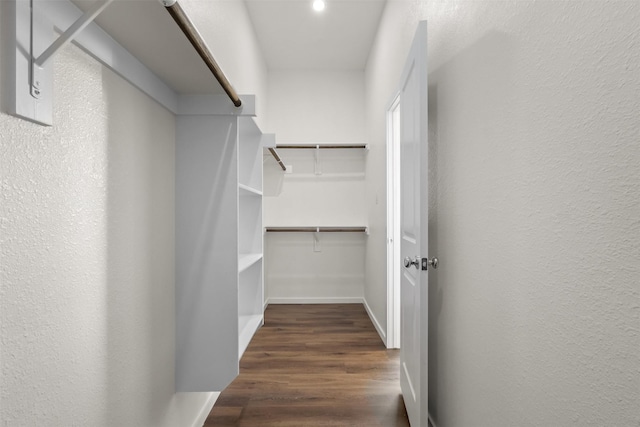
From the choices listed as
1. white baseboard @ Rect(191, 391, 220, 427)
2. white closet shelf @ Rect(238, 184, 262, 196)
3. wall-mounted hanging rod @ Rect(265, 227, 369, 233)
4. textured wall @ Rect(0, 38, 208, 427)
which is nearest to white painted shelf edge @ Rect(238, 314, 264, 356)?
textured wall @ Rect(0, 38, 208, 427)

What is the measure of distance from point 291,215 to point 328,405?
101 inches

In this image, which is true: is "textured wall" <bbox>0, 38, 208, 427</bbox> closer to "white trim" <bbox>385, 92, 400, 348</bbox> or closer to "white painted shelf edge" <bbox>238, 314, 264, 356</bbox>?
"white painted shelf edge" <bbox>238, 314, 264, 356</bbox>

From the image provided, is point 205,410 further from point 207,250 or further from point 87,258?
point 87,258

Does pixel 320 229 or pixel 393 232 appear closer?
pixel 393 232

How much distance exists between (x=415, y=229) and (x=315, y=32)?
8.33ft

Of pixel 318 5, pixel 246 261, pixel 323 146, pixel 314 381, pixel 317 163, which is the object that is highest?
pixel 318 5

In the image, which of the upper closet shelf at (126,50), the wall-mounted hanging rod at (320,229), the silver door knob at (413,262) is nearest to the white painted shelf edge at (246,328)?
the silver door knob at (413,262)

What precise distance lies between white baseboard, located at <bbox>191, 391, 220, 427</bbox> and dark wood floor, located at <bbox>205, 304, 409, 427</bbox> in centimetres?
3

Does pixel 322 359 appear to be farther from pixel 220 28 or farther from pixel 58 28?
pixel 58 28

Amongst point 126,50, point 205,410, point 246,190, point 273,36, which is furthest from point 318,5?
point 205,410

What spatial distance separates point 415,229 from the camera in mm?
1704

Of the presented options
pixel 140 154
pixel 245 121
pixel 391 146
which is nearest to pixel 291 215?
pixel 391 146

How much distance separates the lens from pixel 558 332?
88 centimetres

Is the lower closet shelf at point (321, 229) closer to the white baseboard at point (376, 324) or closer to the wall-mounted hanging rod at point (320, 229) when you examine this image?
the wall-mounted hanging rod at point (320, 229)
